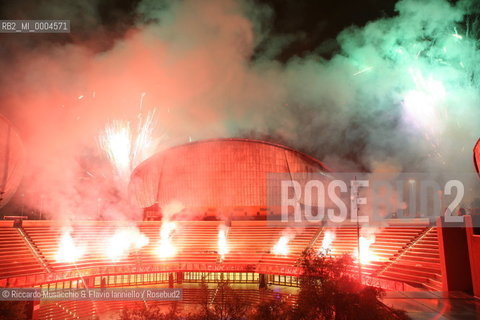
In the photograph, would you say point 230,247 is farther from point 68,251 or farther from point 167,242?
point 68,251

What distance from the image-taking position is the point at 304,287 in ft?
39.2

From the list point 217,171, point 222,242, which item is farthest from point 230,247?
point 217,171

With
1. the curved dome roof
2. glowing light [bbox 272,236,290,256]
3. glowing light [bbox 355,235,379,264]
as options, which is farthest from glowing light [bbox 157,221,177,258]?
glowing light [bbox 355,235,379,264]

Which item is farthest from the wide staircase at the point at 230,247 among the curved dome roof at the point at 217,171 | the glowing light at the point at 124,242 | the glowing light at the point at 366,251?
the curved dome roof at the point at 217,171

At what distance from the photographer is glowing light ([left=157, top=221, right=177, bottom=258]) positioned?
2702 cm

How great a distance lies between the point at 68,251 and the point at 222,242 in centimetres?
1132

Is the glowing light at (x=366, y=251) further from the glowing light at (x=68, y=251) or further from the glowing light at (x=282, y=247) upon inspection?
the glowing light at (x=68, y=251)

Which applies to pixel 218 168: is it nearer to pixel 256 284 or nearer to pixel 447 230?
pixel 256 284

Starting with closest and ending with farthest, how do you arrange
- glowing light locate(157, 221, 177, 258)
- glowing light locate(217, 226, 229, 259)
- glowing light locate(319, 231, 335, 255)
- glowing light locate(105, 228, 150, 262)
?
1. glowing light locate(319, 231, 335, 255)
2. glowing light locate(105, 228, 150, 262)
3. glowing light locate(157, 221, 177, 258)
4. glowing light locate(217, 226, 229, 259)

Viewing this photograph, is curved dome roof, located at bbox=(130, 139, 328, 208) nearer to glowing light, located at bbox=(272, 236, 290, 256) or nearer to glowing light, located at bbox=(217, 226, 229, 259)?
glowing light, located at bbox=(217, 226, 229, 259)

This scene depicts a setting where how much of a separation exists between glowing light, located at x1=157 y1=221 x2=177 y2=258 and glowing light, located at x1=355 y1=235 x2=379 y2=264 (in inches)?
543

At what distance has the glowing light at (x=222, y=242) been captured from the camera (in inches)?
1072

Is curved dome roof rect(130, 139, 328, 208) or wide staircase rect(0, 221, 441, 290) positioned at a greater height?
curved dome roof rect(130, 139, 328, 208)

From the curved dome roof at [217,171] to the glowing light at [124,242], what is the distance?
34.0 ft
